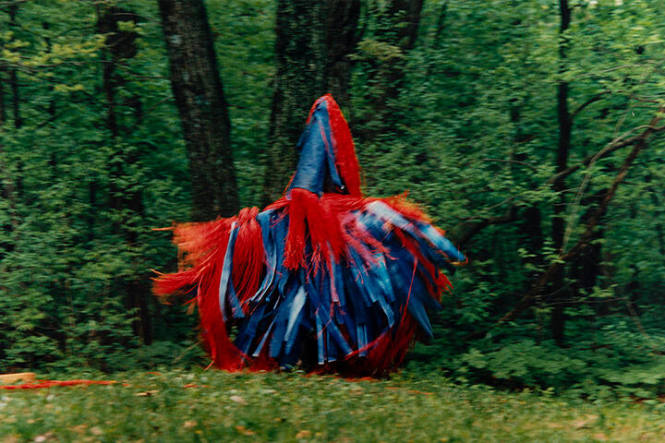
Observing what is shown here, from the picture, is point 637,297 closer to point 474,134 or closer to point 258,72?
point 474,134

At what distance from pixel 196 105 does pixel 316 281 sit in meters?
3.14

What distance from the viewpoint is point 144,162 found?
11367 millimetres

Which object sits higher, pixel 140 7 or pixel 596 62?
pixel 140 7

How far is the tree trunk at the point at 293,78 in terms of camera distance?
344 inches

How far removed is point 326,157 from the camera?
7672 millimetres

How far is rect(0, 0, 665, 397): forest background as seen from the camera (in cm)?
891

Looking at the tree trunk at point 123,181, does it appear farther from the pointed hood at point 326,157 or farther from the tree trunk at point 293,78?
the pointed hood at point 326,157

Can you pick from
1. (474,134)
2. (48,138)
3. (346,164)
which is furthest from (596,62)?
(48,138)

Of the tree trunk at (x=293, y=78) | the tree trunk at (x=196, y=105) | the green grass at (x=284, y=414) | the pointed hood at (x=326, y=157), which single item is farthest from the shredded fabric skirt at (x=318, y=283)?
the tree trunk at (x=196, y=105)

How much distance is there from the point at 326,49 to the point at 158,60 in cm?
401

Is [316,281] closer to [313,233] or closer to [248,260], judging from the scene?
[313,233]

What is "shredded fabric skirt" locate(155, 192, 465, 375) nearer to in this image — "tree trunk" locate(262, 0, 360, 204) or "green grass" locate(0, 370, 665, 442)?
"green grass" locate(0, 370, 665, 442)

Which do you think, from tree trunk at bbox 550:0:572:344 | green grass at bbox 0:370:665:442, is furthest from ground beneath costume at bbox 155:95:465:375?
tree trunk at bbox 550:0:572:344

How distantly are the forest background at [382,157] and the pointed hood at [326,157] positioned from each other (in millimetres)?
996
